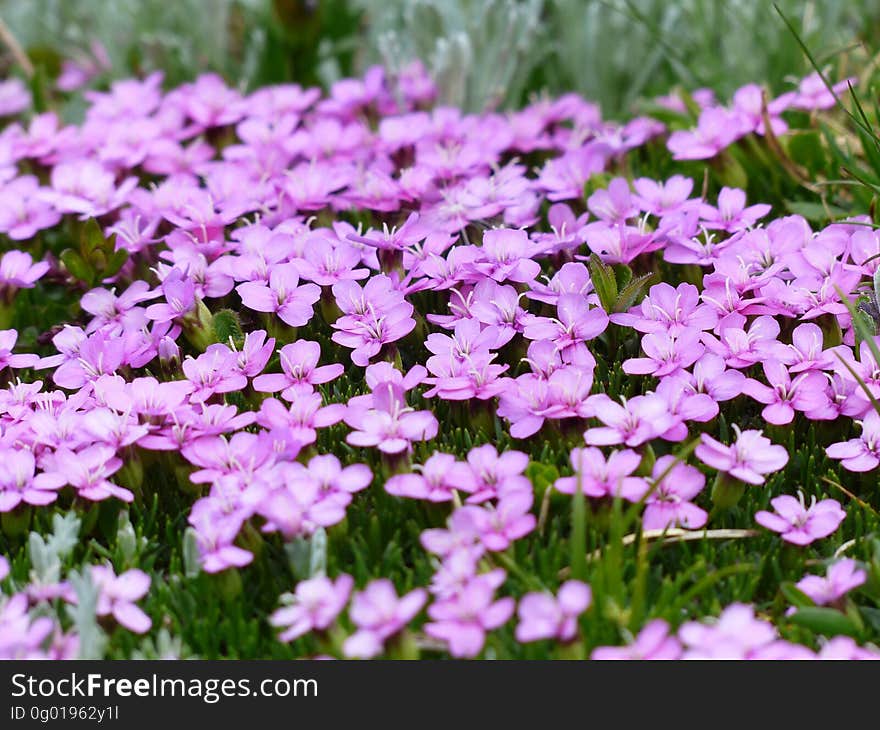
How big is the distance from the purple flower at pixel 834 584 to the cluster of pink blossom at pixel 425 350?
0.09m

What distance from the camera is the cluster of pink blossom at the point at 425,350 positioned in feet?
6.13

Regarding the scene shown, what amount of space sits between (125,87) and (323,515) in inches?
92.8

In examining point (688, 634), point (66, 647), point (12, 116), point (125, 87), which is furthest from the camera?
point (12, 116)

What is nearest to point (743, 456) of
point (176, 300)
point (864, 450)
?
point (864, 450)

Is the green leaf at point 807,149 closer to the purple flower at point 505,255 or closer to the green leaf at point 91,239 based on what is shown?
the purple flower at point 505,255

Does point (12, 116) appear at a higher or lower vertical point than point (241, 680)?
higher

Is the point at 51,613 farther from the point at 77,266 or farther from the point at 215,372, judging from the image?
the point at 77,266

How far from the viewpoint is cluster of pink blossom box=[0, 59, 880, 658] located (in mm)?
1867

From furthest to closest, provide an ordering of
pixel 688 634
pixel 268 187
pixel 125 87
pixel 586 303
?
1. pixel 125 87
2. pixel 268 187
3. pixel 586 303
4. pixel 688 634

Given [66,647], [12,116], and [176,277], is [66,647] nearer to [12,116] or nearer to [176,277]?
[176,277]

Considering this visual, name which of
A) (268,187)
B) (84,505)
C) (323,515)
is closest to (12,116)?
(268,187)

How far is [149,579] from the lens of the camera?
1.91m

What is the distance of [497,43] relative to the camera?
3859 mm

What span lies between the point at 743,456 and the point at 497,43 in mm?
2306
